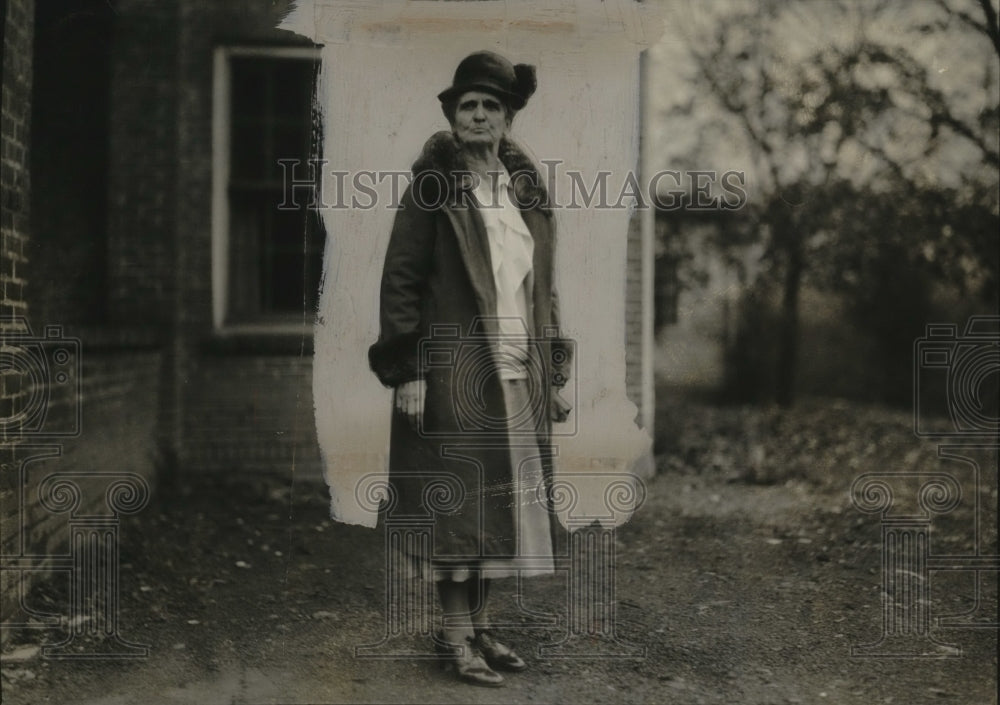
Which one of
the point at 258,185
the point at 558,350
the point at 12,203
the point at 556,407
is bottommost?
the point at 556,407

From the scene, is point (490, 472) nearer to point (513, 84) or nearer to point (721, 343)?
point (513, 84)

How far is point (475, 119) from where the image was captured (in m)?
3.55

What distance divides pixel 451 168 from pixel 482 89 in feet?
1.10

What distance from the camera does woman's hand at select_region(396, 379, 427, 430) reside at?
348 centimetres

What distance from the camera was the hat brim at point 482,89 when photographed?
355 cm

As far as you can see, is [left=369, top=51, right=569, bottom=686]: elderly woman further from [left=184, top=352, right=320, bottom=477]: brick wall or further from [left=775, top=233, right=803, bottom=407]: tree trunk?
[left=775, top=233, right=803, bottom=407]: tree trunk

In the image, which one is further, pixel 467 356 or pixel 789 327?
pixel 789 327

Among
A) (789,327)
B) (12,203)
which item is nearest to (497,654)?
(12,203)

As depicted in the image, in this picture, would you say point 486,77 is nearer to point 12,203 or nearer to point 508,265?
point 508,265

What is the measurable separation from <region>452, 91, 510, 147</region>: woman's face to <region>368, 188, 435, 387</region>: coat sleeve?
1.15ft

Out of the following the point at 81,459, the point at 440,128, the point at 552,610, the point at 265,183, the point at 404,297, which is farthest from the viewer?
the point at 265,183

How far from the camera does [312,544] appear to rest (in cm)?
496

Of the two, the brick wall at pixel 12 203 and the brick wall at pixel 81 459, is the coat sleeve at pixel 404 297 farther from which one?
the brick wall at pixel 81 459

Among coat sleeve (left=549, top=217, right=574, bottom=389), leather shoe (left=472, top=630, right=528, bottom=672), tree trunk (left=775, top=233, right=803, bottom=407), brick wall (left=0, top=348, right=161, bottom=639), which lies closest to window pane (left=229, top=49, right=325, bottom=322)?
brick wall (left=0, top=348, right=161, bottom=639)
